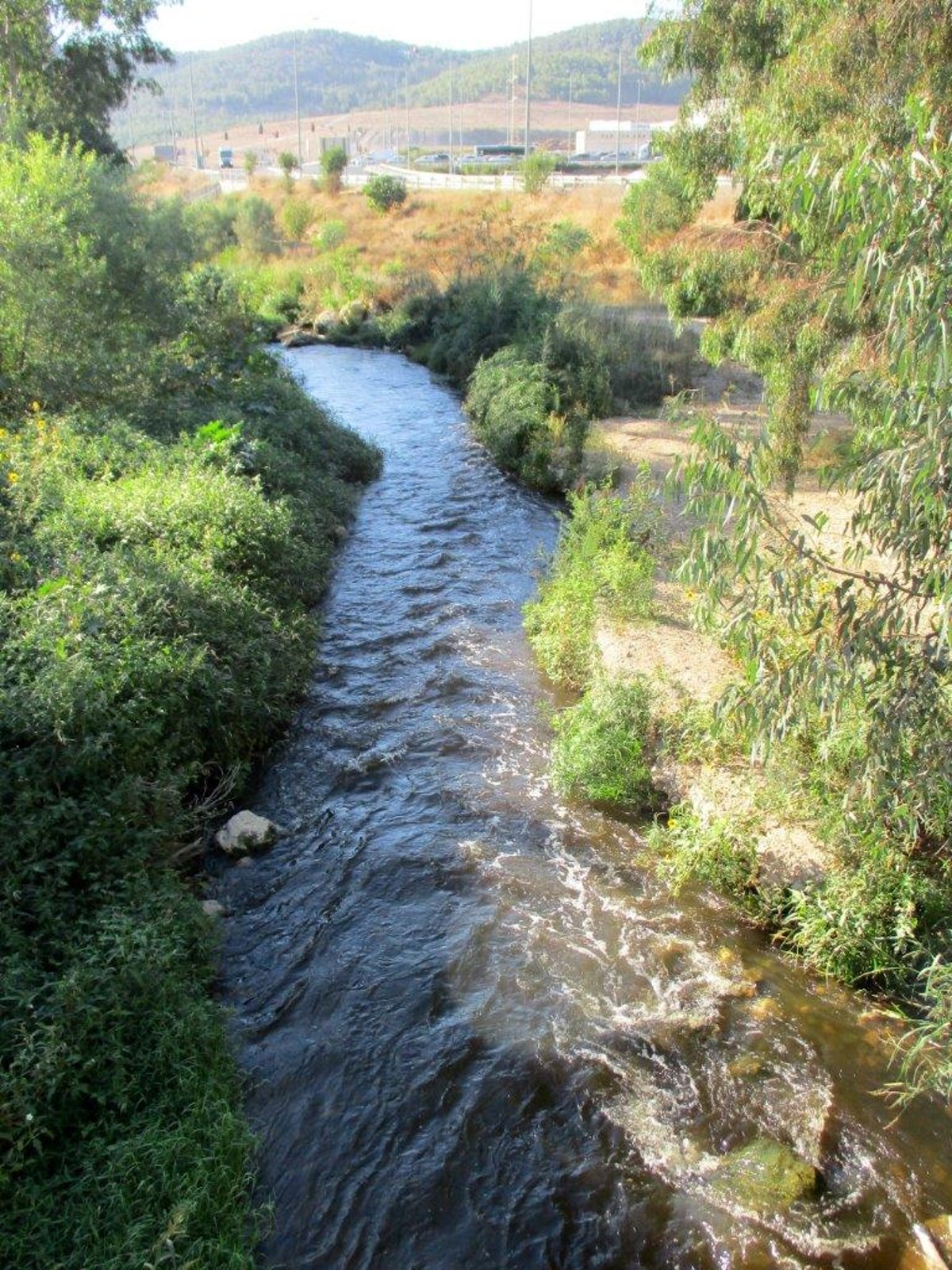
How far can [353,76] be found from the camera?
178m

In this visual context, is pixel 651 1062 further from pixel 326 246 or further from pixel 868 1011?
pixel 326 246

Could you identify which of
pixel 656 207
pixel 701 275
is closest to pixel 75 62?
pixel 656 207

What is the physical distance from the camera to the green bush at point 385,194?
156 feet

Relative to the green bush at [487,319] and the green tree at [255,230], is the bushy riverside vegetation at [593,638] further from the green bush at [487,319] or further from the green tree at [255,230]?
the green tree at [255,230]

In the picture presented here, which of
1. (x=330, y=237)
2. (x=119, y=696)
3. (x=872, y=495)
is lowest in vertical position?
(x=119, y=696)

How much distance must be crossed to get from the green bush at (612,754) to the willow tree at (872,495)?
55.8 inches

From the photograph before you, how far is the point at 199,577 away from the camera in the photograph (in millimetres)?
8195

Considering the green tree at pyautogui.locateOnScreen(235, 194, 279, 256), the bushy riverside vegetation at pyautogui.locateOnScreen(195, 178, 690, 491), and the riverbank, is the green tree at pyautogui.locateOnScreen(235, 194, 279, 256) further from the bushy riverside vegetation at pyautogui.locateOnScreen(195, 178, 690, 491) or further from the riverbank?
the riverbank

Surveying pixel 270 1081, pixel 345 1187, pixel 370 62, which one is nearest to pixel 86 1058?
pixel 270 1081

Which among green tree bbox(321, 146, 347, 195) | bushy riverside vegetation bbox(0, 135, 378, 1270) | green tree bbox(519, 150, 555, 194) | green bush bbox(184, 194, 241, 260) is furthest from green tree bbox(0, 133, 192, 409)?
green tree bbox(321, 146, 347, 195)

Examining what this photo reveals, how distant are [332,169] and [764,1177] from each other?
5810 centimetres

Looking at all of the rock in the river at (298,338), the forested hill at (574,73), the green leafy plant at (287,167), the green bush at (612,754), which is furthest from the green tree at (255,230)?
the forested hill at (574,73)

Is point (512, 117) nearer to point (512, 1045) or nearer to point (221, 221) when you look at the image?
point (221, 221)

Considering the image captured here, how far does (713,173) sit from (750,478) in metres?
10.5
